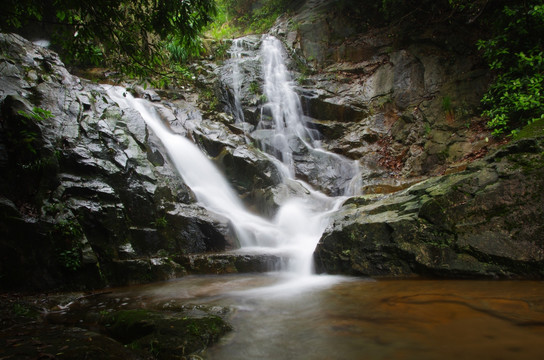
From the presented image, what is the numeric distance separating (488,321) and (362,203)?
3969mm

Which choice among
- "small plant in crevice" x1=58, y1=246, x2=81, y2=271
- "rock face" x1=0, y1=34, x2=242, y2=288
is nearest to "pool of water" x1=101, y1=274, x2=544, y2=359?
"small plant in crevice" x1=58, y1=246, x2=81, y2=271

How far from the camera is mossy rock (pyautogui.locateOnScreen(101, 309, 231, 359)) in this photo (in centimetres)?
214

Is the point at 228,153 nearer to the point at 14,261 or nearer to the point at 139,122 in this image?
the point at 139,122

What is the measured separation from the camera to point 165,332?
7.65ft

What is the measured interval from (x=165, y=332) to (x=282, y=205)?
17.6 feet

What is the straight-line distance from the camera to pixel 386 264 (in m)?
4.15

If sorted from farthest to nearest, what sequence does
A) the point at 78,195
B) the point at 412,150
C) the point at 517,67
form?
the point at 412,150, the point at 517,67, the point at 78,195

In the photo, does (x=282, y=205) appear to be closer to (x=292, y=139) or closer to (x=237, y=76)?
(x=292, y=139)

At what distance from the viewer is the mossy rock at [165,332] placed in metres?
2.14

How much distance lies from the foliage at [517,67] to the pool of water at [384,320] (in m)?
5.79

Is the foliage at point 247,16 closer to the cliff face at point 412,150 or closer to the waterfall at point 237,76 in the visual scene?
the cliff face at point 412,150

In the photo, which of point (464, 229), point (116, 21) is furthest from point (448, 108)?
point (116, 21)

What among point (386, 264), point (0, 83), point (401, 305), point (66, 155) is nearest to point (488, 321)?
point (401, 305)

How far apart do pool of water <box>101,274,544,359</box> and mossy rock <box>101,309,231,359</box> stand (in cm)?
13
